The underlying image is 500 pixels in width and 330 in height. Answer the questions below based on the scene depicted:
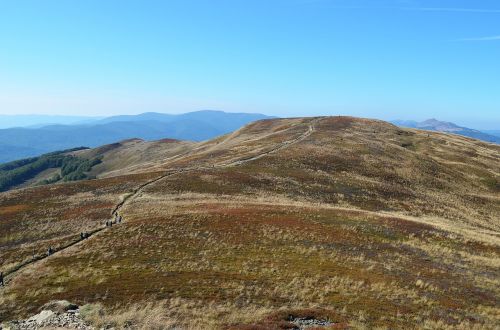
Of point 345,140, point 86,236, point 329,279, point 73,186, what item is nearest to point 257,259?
point 329,279

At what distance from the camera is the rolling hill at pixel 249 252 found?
25.6m

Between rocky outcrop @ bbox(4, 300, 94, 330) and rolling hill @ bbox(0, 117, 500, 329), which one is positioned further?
rolling hill @ bbox(0, 117, 500, 329)

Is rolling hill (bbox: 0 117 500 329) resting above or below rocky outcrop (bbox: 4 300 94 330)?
above

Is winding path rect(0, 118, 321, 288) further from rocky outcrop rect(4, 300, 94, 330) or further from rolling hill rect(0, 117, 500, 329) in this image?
rocky outcrop rect(4, 300, 94, 330)

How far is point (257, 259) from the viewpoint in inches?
1350

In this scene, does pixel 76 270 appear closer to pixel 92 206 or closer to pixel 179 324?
pixel 179 324

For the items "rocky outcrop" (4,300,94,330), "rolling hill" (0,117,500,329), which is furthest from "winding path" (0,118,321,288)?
"rocky outcrop" (4,300,94,330)

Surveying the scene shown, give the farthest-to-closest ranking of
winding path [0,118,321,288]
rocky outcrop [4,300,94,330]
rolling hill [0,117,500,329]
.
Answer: winding path [0,118,321,288] < rolling hill [0,117,500,329] < rocky outcrop [4,300,94,330]

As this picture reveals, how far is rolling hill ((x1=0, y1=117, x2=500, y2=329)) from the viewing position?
2556 centimetres

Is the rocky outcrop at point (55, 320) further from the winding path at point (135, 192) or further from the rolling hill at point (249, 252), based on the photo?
the winding path at point (135, 192)

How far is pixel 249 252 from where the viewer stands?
36.0 metres

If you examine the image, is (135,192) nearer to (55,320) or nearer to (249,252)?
(249,252)

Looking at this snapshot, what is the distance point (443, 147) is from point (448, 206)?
199 feet

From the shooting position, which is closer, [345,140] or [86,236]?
[86,236]
